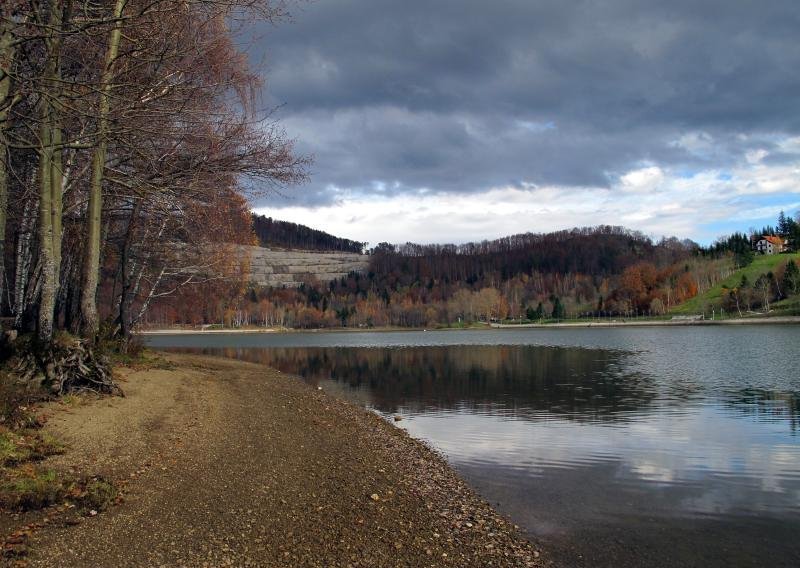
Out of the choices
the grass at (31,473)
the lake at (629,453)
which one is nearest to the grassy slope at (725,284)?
the lake at (629,453)

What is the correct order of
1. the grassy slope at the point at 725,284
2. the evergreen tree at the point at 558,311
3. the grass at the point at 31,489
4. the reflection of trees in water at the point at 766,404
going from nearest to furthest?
the grass at the point at 31,489
the reflection of trees in water at the point at 766,404
the grassy slope at the point at 725,284
the evergreen tree at the point at 558,311

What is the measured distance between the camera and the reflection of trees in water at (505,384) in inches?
839

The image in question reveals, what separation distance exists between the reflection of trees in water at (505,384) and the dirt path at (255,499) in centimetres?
896

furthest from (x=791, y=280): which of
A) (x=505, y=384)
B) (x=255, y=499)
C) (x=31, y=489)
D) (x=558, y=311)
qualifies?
(x=31, y=489)

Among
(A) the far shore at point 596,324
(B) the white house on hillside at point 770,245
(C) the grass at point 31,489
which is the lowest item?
(A) the far shore at point 596,324

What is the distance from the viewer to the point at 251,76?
559 inches

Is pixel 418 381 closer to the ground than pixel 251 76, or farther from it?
closer to the ground

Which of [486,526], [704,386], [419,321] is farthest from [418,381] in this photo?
[419,321]

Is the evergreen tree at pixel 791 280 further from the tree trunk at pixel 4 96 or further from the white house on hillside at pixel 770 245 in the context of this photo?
the tree trunk at pixel 4 96

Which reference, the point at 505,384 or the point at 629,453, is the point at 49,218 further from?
the point at 505,384

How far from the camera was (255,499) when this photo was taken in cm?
798

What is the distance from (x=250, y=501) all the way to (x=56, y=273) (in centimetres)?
704

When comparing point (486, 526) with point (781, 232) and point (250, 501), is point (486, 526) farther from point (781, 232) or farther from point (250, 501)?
point (781, 232)

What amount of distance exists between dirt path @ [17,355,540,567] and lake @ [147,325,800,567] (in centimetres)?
131
